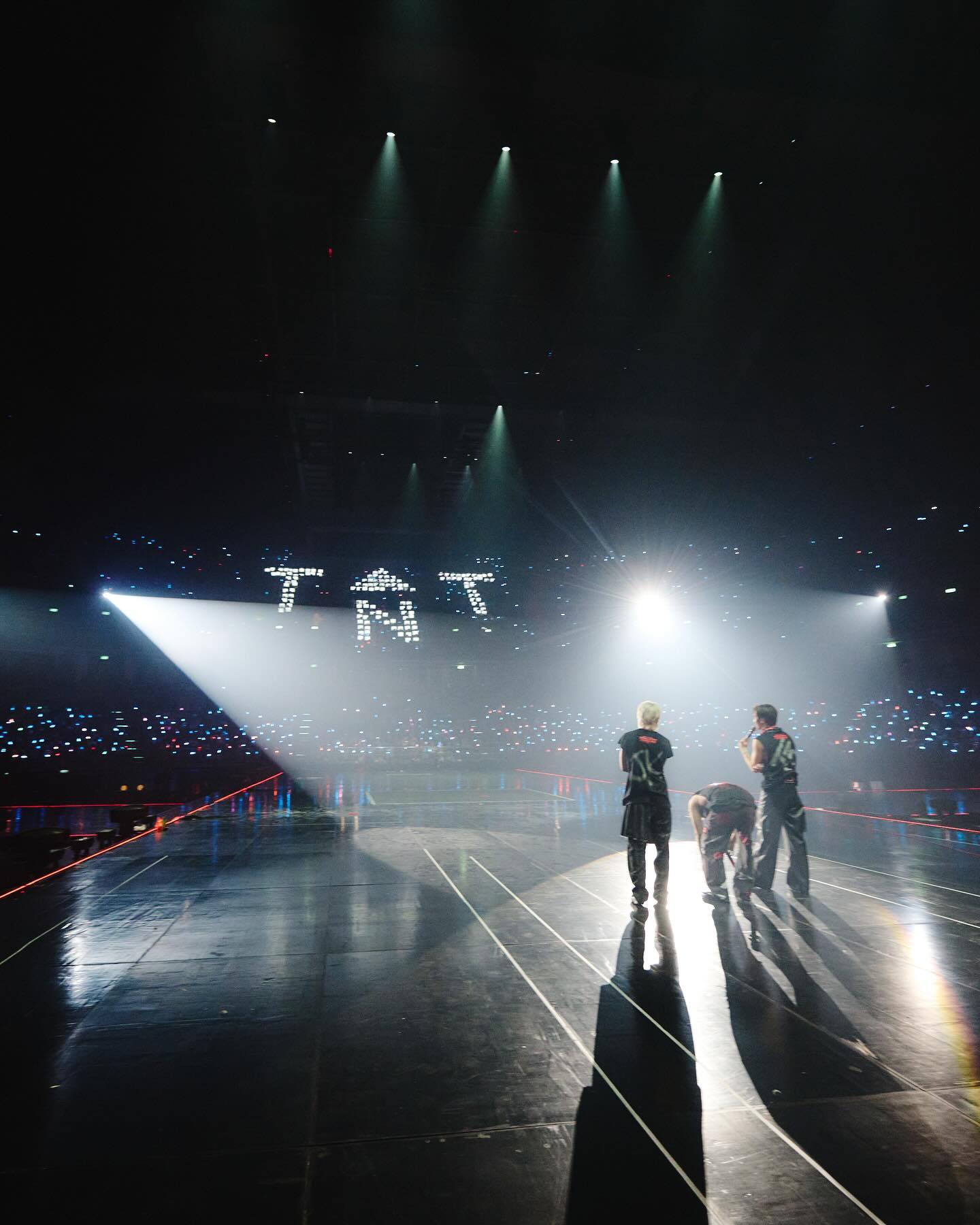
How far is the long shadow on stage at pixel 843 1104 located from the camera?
6.78 feet

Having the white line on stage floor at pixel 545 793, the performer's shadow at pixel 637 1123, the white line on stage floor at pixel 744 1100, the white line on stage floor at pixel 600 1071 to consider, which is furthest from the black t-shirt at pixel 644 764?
→ the white line on stage floor at pixel 545 793

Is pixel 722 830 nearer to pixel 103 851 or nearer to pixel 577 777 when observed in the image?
pixel 103 851

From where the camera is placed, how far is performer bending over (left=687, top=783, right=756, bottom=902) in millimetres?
5945

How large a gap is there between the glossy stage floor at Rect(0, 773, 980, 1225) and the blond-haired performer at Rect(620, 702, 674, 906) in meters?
0.39

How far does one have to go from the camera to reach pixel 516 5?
17.0 feet

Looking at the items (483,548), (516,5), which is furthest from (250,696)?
(516,5)

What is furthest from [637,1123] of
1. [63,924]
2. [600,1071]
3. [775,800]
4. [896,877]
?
[896,877]

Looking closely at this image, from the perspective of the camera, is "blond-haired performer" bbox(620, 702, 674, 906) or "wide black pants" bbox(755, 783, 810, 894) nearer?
"blond-haired performer" bbox(620, 702, 674, 906)

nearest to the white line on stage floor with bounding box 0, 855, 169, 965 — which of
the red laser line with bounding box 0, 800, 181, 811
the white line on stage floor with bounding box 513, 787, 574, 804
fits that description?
the red laser line with bounding box 0, 800, 181, 811

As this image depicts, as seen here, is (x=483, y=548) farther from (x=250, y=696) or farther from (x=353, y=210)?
(x=250, y=696)

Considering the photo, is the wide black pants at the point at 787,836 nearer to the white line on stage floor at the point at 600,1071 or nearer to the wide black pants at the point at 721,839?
the wide black pants at the point at 721,839

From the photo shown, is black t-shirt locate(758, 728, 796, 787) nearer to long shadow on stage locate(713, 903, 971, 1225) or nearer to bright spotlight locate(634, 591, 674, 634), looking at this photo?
long shadow on stage locate(713, 903, 971, 1225)

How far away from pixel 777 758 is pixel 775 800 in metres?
0.34

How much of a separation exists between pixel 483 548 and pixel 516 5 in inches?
478
